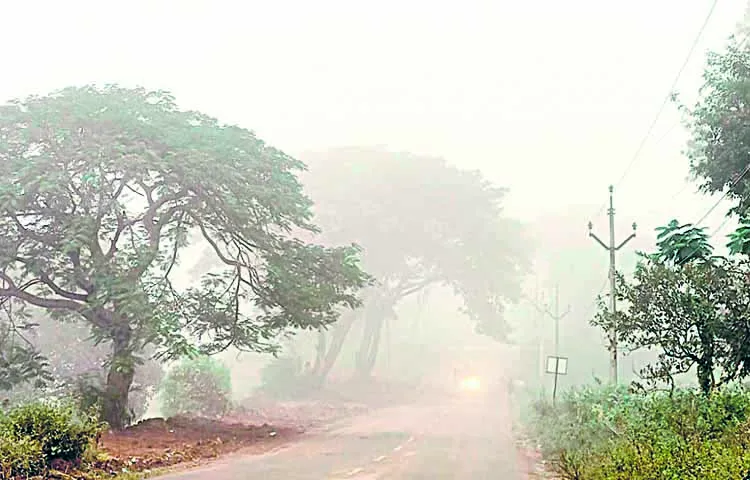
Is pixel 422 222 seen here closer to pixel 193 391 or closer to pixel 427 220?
pixel 427 220

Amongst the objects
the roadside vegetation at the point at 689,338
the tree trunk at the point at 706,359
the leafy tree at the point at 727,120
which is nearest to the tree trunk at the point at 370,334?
the roadside vegetation at the point at 689,338

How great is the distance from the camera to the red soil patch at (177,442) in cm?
1485

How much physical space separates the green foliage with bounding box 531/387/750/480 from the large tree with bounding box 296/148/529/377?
22.7 m

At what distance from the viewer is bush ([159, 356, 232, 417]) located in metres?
27.4

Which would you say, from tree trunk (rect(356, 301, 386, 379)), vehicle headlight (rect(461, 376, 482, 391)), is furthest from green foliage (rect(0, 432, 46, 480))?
vehicle headlight (rect(461, 376, 482, 391))

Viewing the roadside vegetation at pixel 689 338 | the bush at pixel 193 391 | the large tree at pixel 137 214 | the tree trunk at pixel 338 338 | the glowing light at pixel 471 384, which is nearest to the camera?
the roadside vegetation at pixel 689 338

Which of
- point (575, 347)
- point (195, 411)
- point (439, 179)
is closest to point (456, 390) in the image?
point (575, 347)

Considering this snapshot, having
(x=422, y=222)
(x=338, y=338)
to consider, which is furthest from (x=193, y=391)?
(x=422, y=222)

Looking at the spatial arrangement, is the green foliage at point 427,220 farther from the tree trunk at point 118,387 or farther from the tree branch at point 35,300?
the tree branch at point 35,300

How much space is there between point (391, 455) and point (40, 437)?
28.8ft

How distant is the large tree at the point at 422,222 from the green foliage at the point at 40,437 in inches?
1103

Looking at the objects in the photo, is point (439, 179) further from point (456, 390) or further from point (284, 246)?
point (456, 390)

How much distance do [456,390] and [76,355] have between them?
37835 mm

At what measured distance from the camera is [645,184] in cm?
7038
